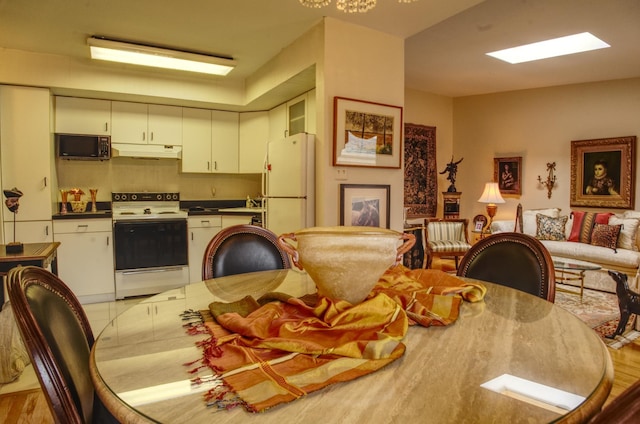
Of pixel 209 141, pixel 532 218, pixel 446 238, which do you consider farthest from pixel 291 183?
pixel 532 218

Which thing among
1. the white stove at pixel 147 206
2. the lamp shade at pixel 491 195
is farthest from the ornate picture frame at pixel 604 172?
the white stove at pixel 147 206

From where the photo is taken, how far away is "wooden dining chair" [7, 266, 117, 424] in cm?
76

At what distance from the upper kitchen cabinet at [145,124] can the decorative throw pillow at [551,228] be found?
16.0 feet

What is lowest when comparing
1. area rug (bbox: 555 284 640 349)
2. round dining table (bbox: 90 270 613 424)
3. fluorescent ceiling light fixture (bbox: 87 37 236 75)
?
area rug (bbox: 555 284 640 349)

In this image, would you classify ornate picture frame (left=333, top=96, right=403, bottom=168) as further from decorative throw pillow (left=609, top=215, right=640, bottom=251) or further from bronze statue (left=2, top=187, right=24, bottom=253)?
decorative throw pillow (left=609, top=215, right=640, bottom=251)

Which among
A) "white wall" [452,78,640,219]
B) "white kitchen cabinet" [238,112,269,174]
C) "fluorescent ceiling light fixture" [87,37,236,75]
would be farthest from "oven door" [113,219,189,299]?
"white wall" [452,78,640,219]

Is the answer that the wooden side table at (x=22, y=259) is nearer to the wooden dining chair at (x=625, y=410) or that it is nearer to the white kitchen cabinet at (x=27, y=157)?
the white kitchen cabinet at (x=27, y=157)

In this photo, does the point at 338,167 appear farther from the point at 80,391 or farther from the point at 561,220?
the point at 561,220

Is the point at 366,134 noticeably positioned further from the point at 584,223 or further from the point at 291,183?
the point at 584,223

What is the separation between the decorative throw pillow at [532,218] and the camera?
215 inches

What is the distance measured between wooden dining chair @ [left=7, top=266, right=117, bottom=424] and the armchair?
4.76 meters

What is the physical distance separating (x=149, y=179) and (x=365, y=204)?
9.90 feet

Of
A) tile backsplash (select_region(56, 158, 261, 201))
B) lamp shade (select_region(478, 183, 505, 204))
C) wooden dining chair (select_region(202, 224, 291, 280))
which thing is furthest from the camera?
lamp shade (select_region(478, 183, 505, 204))

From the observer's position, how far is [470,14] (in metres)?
3.40
